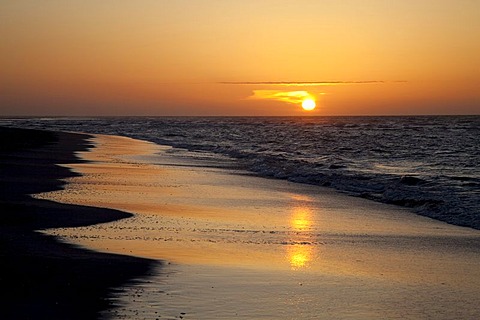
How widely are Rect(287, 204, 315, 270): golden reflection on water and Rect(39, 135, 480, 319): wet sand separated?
0.02 meters

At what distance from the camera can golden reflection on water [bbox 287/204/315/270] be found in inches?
434

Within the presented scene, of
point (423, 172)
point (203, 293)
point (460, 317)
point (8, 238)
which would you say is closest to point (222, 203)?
point (8, 238)

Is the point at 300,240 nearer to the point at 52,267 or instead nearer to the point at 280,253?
the point at 280,253

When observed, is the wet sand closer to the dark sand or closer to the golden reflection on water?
the golden reflection on water

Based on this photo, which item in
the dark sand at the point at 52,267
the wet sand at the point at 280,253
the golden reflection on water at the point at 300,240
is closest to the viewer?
the dark sand at the point at 52,267

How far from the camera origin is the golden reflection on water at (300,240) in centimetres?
1102

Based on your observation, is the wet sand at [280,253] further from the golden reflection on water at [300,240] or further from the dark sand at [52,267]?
the dark sand at [52,267]

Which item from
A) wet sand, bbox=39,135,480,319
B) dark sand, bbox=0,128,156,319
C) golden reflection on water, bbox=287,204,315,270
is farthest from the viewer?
golden reflection on water, bbox=287,204,315,270

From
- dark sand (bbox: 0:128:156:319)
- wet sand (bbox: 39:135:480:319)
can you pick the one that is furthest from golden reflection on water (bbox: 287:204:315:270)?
dark sand (bbox: 0:128:156:319)

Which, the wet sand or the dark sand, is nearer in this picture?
the dark sand

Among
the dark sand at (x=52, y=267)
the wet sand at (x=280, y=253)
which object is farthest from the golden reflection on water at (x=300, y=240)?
the dark sand at (x=52, y=267)

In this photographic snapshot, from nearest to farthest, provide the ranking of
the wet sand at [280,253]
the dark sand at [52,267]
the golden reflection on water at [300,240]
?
the dark sand at [52,267] < the wet sand at [280,253] < the golden reflection on water at [300,240]

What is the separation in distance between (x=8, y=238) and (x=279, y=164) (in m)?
24.2

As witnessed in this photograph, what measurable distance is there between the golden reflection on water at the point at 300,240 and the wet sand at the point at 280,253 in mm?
19
